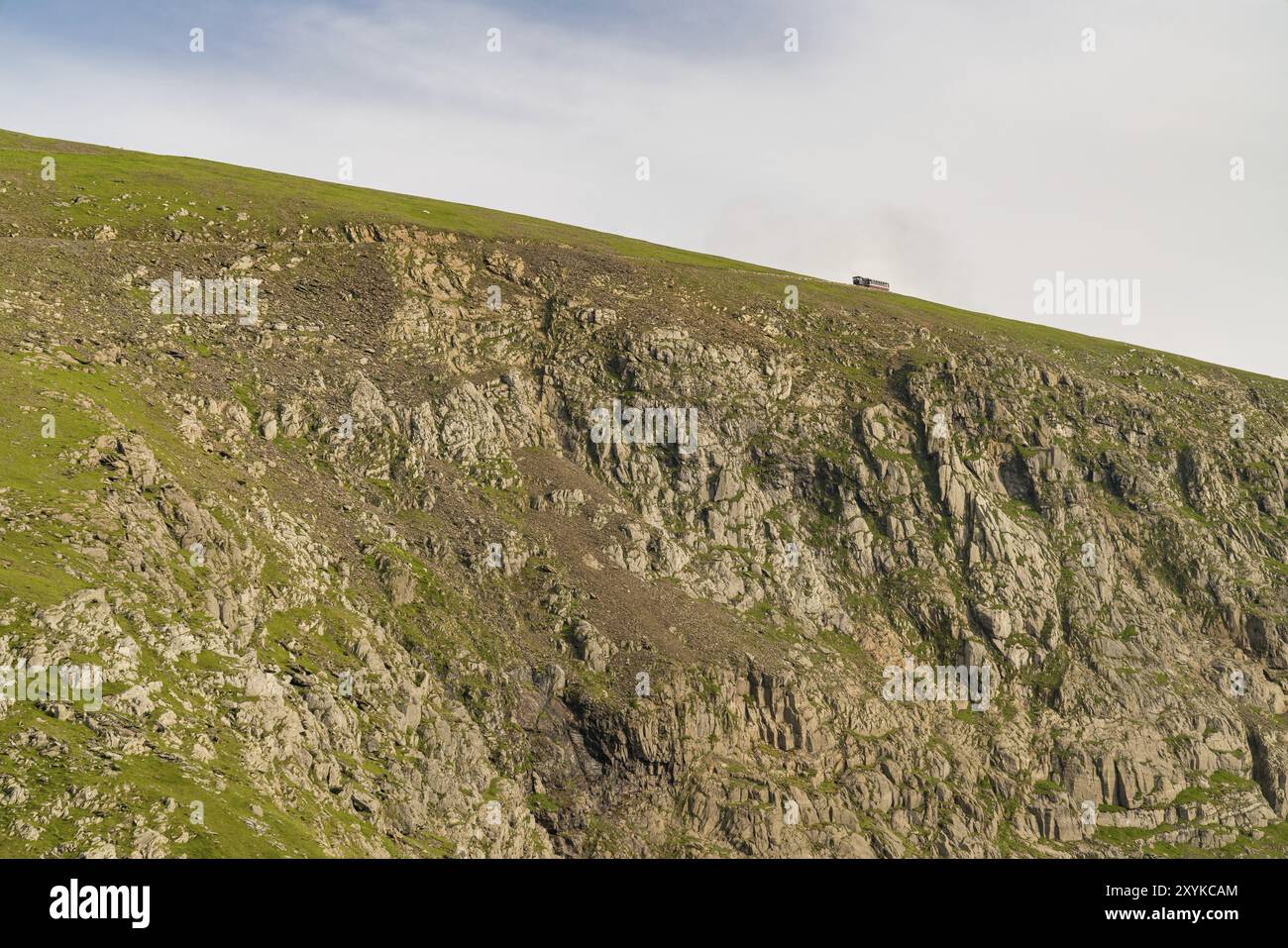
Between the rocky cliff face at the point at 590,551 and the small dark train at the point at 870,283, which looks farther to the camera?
the small dark train at the point at 870,283

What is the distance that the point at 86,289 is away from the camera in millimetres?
99188

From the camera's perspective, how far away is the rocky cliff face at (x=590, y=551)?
2687 inches

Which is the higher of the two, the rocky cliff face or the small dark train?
the small dark train

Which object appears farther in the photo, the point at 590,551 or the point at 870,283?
the point at 870,283

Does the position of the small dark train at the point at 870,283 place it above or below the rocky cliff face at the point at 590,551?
above

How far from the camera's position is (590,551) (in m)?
101

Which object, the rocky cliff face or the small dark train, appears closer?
the rocky cliff face

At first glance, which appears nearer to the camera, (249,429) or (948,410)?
(249,429)

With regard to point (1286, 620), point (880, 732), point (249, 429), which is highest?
point (249, 429)

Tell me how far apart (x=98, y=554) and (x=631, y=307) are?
71.2 m

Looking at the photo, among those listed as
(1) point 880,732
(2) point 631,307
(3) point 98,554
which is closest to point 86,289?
(3) point 98,554

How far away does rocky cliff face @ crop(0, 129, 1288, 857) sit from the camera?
6825 centimetres

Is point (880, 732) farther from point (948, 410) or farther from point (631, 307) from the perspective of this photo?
point (631, 307)

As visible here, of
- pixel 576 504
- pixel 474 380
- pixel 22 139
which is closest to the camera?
pixel 576 504
